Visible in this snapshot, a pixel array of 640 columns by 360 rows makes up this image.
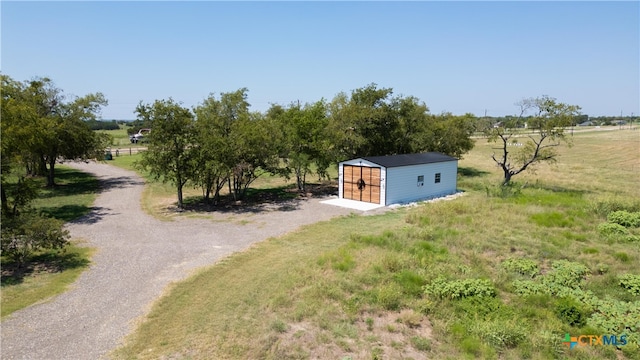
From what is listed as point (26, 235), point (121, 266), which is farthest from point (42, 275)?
point (121, 266)

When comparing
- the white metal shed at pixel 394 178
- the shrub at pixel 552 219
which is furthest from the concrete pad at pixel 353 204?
the shrub at pixel 552 219

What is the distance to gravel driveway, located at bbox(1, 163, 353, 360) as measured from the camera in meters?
7.94

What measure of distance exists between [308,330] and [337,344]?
78 centimetres

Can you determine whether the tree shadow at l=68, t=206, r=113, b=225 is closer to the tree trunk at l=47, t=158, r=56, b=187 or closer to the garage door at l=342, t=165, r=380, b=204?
the tree trunk at l=47, t=158, r=56, b=187

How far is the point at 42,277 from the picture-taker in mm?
11273

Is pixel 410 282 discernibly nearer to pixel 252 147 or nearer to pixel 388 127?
pixel 252 147

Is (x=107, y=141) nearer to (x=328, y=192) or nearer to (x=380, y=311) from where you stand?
(x=328, y=192)

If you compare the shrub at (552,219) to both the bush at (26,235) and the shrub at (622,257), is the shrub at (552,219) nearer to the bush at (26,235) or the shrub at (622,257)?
the shrub at (622,257)

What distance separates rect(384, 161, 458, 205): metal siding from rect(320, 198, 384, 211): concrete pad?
38.7 inches

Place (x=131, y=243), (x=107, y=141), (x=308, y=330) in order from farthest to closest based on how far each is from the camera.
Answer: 1. (x=107, y=141)
2. (x=131, y=243)
3. (x=308, y=330)

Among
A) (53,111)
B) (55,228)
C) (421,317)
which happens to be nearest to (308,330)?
(421,317)

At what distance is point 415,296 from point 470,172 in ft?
101

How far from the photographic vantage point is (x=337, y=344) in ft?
24.8

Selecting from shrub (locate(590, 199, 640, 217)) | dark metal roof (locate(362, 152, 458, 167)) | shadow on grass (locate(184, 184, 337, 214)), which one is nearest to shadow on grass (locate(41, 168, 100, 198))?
shadow on grass (locate(184, 184, 337, 214))
